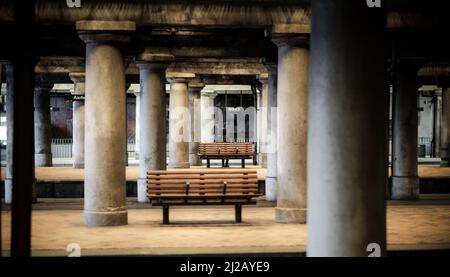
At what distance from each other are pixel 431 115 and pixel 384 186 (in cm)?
4176

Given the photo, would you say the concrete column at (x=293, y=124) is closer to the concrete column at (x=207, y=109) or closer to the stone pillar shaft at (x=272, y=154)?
the stone pillar shaft at (x=272, y=154)

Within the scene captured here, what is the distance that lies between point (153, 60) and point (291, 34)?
5.38 m

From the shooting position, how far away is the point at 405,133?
1964 centimetres

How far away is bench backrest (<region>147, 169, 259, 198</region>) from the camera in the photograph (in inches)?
555

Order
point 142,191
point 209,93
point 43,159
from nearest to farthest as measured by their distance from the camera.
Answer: point 142,191 → point 43,159 → point 209,93

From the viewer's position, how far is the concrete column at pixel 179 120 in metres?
28.9

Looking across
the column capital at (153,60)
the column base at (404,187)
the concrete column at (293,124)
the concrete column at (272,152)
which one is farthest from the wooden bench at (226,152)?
the concrete column at (293,124)

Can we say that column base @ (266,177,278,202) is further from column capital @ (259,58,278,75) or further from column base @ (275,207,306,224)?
column base @ (275,207,306,224)

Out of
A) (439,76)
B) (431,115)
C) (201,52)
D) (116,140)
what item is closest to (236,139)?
(431,115)

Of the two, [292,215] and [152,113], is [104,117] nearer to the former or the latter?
[292,215]

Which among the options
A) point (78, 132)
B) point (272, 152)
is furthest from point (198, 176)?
point (78, 132)

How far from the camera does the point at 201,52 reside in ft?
67.6

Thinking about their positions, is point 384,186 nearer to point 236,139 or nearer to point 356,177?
point 356,177

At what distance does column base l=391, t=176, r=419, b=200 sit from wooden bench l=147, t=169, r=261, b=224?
6672 mm
